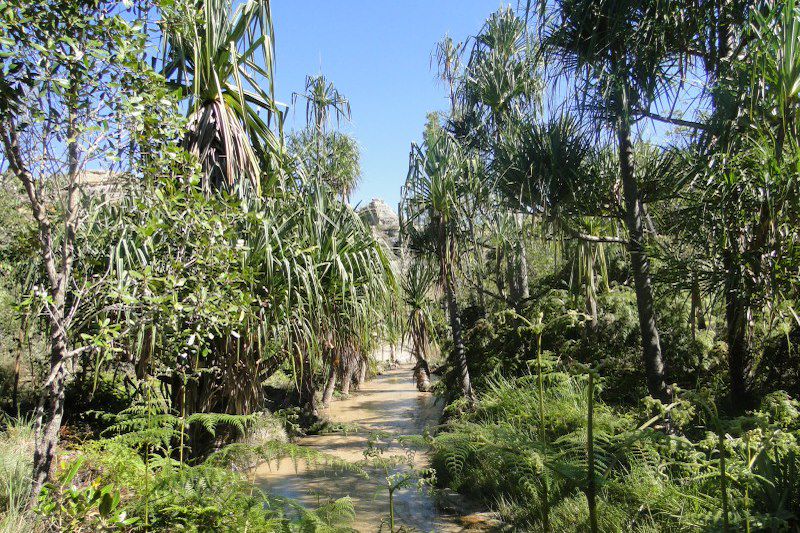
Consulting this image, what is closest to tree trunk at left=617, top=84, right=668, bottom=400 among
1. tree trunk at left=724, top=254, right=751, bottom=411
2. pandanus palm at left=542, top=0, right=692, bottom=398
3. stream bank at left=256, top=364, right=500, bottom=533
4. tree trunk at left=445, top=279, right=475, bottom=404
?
pandanus palm at left=542, top=0, right=692, bottom=398

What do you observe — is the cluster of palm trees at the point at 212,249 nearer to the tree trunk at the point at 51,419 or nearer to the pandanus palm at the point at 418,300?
the tree trunk at the point at 51,419

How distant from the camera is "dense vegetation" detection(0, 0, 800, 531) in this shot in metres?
3.19

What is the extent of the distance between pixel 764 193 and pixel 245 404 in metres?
5.72

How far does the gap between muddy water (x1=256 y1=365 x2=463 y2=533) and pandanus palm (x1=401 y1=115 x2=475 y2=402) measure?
212 cm

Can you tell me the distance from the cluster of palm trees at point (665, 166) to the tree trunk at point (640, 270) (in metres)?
0.01

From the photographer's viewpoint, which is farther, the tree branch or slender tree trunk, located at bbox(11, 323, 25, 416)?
slender tree trunk, located at bbox(11, 323, 25, 416)

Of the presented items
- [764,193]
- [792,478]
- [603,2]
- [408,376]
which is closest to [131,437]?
[792,478]

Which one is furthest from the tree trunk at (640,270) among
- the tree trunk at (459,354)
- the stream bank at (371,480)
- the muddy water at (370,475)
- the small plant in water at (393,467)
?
the tree trunk at (459,354)

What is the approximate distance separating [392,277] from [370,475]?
2936mm

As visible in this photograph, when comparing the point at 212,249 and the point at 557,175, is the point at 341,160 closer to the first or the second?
the point at 557,175

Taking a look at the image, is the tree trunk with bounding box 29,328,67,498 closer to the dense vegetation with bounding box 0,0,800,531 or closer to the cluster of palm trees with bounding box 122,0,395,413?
the dense vegetation with bounding box 0,0,800,531

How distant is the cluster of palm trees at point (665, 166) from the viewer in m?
4.56

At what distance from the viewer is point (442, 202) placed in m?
8.84

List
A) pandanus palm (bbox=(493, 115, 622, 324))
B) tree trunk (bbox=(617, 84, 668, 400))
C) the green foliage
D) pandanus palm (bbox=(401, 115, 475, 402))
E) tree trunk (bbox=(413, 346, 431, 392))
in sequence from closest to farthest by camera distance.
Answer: tree trunk (bbox=(617, 84, 668, 400)), pandanus palm (bbox=(493, 115, 622, 324)), pandanus palm (bbox=(401, 115, 475, 402)), tree trunk (bbox=(413, 346, 431, 392)), the green foliage
